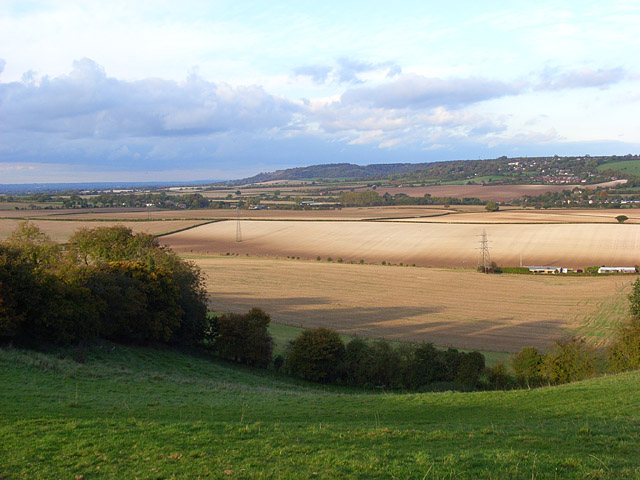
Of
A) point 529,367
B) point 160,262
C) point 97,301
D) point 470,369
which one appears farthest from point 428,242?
point 97,301

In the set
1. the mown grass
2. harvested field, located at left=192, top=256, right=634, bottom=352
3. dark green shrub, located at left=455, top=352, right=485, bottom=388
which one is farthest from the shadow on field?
dark green shrub, located at left=455, top=352, right=485, bottom=388

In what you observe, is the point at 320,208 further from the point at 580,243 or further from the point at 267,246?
the point at 580,243

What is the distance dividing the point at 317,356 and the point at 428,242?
5954 cm

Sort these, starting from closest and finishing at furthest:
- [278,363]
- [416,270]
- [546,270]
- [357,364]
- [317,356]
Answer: [317,356]
[357,364]
[278,363]
[546,270]
[416,270]

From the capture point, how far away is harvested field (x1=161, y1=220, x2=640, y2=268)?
73.0 metres

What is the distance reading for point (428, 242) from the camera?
86.0m

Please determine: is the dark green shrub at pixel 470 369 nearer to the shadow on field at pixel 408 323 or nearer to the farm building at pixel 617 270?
the shadow on field at pixel 408 323

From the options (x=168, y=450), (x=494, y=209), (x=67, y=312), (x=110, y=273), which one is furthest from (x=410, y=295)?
(x=494, y=209)

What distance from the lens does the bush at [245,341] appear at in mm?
31406

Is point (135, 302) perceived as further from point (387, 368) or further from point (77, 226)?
point (77, 226)

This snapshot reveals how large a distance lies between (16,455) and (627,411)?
14.7m

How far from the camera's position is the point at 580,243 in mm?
79438

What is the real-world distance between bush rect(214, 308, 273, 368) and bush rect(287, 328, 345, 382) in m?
1.88

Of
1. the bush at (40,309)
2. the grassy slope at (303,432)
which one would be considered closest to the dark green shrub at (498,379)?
the grassy slope at (303,432)
